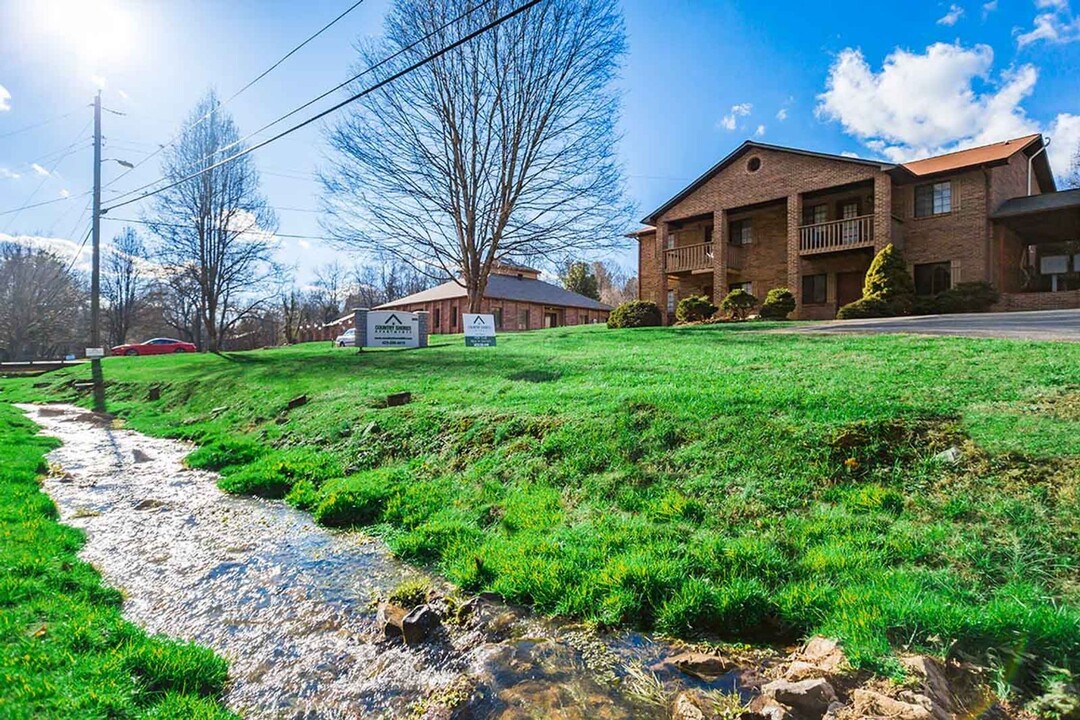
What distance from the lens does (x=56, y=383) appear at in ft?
68.0

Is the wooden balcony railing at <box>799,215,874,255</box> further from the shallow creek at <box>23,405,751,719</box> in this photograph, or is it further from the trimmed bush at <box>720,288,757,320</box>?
the shallow creek at <box>23,405,751,719</box>

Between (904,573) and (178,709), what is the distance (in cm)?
409

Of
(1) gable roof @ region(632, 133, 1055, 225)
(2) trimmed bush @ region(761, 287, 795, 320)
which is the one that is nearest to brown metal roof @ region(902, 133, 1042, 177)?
(1) gable roof @ region(632, 133, 1055, 225)

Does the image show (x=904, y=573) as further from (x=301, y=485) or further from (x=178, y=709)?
(x=301, y=485)

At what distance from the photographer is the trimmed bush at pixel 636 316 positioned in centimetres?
2216

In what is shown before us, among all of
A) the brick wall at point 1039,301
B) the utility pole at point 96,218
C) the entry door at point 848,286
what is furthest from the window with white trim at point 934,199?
the utility pole at point 96,218

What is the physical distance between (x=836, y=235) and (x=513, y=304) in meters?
21.6

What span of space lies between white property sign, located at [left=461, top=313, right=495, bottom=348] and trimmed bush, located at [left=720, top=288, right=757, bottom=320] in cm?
1047

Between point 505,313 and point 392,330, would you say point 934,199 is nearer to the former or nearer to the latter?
point 392,330

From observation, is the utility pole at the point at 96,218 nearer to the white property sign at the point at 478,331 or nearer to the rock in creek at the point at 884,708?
the white property sign at the point at 478,331

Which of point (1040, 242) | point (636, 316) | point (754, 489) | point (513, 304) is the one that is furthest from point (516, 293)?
point (754, 489)

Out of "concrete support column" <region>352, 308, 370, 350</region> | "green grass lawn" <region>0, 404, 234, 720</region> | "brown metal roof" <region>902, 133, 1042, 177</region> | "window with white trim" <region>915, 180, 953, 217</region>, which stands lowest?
"green grass lawn" <region>0, 404, 234, 720</region>

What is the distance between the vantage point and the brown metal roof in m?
19.1

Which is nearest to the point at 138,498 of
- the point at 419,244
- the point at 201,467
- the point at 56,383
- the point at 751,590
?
the point at 201,467
